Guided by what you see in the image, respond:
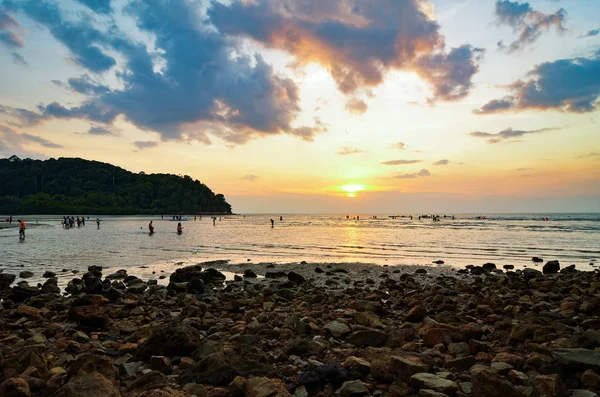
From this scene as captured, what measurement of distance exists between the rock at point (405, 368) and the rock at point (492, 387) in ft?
2.40

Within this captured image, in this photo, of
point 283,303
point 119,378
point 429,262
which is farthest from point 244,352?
point 429,262

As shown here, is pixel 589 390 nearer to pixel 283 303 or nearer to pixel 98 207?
pixel 283 303

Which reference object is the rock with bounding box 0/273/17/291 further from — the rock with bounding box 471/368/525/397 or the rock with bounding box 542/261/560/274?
the rock with bounding box 542/261/560/274

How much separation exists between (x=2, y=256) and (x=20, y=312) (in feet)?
67.2

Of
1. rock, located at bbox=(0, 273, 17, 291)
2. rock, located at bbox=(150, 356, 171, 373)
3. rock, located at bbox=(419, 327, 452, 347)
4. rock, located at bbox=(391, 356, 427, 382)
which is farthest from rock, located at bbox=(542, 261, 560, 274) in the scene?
rock, located at bbox=(0, 273, 17, 291)

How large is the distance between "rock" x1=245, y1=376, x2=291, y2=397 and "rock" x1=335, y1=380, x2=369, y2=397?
67 centimetres

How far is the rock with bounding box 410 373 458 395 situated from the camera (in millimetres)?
4516

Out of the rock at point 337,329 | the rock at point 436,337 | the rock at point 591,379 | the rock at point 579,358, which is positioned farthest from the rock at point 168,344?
the rock at point 591,379

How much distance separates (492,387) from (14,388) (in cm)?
570

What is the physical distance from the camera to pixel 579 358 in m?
5.11

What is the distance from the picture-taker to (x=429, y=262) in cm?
2397

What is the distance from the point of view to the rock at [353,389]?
15.5 feet

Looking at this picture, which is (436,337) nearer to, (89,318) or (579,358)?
(579,358)

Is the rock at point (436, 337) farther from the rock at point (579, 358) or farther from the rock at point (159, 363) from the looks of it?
the rock at point (159, 363)
